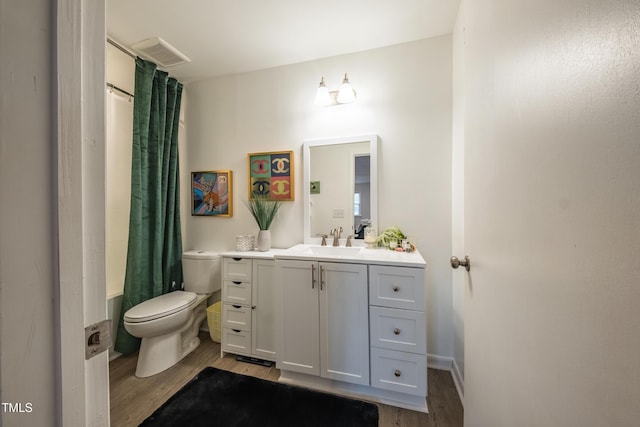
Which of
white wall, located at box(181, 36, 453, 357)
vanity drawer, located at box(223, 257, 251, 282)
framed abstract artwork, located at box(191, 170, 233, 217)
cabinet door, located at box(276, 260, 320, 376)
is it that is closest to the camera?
cabinet door, located at box(276, 260, 320, 376)

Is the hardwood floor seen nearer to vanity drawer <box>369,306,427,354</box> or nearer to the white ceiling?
vanity drawer <box>369,306,427,354</box>

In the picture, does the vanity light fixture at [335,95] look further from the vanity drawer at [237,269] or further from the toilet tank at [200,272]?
the toilet tank at [200,272]

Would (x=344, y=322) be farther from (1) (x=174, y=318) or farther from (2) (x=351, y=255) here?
(1) (x=174, y=318)

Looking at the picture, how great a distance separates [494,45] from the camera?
65cm

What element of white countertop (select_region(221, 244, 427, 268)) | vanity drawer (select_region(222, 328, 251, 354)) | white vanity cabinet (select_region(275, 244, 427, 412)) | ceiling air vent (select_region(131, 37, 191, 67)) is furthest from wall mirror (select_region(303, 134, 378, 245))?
ceiling air vent (select_region(131, 37, 191, 67))

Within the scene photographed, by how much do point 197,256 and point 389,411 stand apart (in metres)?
1.94

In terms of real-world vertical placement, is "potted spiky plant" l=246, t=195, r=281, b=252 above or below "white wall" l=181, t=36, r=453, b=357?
below

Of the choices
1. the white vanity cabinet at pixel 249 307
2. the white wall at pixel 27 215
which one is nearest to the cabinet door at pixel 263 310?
the white vanity cabinet at pixel 249 307

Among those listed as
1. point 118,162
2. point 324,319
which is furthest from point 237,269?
point 118,162

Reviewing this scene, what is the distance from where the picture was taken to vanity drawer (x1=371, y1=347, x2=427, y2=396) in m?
1.38

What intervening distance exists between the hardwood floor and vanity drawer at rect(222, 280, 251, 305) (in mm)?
487

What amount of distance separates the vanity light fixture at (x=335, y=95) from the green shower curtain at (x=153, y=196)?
1460 mm

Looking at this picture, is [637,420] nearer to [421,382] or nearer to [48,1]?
[48,1]

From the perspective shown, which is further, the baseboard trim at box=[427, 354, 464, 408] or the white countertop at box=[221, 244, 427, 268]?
the baseboard trim at box=[427, 354, 464, 408]
